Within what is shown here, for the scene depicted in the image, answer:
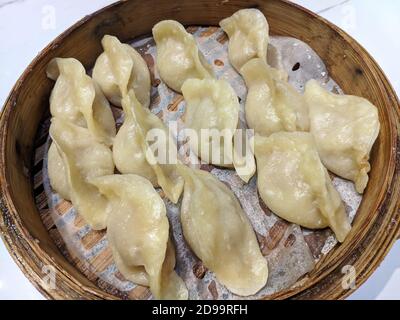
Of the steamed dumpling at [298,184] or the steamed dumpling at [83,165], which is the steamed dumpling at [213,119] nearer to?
the steamed dumpling at [298,184]

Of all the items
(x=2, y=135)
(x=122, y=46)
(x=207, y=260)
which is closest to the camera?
(x=207, y=260)

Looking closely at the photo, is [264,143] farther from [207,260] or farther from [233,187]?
[207,260]

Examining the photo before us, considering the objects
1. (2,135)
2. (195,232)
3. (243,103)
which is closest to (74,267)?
(195,232)

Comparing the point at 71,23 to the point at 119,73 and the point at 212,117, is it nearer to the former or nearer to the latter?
the point at 119,73

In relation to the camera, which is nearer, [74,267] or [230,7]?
[74,267]

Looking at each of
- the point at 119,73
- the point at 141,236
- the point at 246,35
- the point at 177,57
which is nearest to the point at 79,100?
the point at 119,73

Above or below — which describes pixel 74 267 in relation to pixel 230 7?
below
